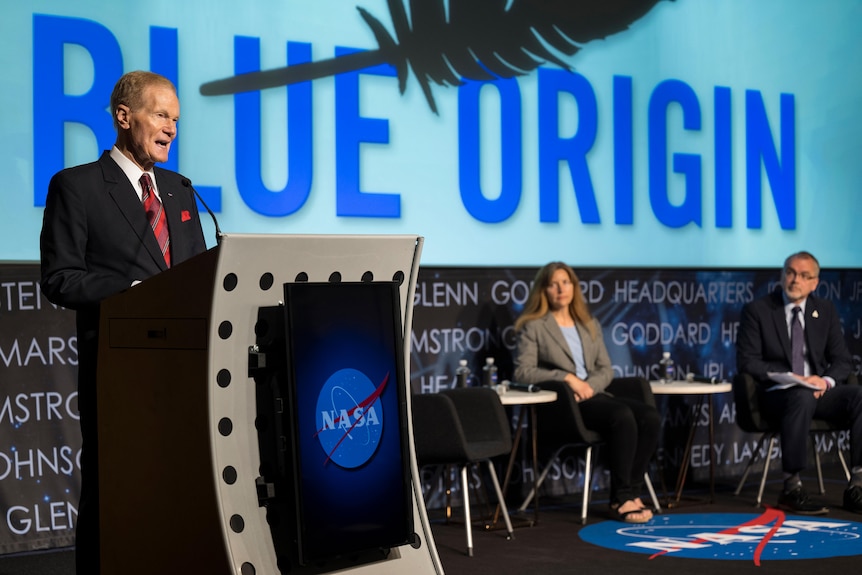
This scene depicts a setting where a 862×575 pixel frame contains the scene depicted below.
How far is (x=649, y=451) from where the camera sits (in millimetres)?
6020

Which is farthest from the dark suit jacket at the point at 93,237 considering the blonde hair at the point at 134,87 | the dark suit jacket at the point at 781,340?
the dark suit jacket at the point at 781,340

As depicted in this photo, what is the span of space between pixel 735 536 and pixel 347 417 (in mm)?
3677

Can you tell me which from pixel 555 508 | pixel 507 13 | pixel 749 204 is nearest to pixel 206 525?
pixel 555 508

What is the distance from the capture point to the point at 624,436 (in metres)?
5.88

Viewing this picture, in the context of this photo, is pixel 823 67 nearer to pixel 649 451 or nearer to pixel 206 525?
pixel 649 451

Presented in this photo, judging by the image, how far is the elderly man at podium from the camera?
2.56 m

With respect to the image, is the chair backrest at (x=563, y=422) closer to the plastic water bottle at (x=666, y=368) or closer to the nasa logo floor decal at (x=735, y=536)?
the nasa logo floor decal at (x=735, y=536)

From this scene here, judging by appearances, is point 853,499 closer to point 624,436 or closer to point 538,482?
point 624,436

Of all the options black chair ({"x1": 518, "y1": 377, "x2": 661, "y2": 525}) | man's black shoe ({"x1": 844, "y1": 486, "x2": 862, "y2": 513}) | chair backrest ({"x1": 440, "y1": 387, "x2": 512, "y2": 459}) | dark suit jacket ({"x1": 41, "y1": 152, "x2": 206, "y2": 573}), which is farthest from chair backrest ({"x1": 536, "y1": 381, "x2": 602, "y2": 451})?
dark suit jacket ({"x1": 41, "y1": 152, "x2": 206, "y2": 573})

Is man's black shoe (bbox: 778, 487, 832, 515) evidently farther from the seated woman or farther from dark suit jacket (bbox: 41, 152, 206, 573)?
dark suit jacket (bbox: 41, 152, 206, 573)

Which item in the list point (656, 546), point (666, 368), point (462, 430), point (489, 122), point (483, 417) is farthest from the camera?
point (666, 368)

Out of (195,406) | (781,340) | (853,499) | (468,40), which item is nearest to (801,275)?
(781,340)

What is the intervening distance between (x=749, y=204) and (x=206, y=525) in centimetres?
627

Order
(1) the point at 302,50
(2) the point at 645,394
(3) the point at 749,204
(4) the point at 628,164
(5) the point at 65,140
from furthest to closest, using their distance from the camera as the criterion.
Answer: (3) the point at 749,204, (4) the point at 628,164, (2) the point at 645,394, (1) the point at 302,50, (5) the point at 65,140
